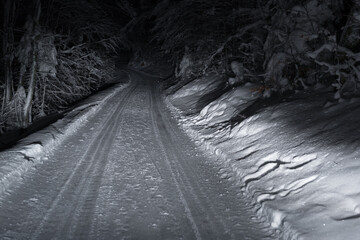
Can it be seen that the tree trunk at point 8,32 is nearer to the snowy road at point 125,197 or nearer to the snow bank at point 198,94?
the snowy road at point 125,197

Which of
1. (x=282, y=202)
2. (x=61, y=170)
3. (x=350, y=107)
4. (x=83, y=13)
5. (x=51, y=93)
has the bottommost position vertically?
(x=282, y=202)

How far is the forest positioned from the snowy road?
4677mm

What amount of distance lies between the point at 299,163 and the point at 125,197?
3820mm

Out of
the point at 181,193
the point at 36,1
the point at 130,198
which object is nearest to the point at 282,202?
the point at 181,193

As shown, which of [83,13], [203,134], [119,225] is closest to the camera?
[119,225]

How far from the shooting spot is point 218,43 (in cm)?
1575

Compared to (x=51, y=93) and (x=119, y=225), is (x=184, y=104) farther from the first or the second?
(x=119, y=225)

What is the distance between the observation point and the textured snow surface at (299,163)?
4.48 metres

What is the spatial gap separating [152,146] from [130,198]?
3.39 meters

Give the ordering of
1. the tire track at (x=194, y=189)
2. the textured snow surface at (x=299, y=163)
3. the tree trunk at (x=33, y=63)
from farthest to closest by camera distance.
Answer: the tree trunk at (x=33, y=63) → the tire track at (x=194, y=189) → the textured snow surface at (x=299, y=163)

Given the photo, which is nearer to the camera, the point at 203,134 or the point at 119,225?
the point at 119,225

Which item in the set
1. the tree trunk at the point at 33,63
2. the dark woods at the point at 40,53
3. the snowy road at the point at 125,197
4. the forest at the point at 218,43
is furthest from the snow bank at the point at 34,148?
the forest at the point at 218,43

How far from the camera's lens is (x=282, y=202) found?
5.26m

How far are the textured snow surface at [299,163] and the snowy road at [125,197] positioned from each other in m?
0.50
